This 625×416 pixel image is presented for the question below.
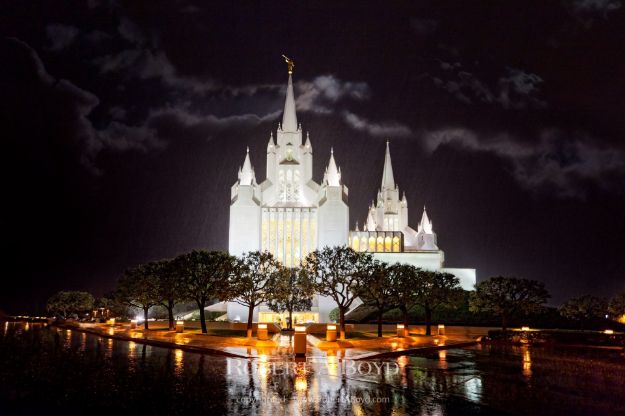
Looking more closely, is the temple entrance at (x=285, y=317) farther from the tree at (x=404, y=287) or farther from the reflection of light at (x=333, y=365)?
the reflection of light at (x=333, y=365)

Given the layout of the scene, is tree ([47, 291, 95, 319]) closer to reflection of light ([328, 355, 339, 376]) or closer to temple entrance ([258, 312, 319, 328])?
temple entrance ([258, 312, 319, 328])

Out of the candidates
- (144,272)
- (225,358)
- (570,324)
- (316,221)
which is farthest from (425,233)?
(225,358)

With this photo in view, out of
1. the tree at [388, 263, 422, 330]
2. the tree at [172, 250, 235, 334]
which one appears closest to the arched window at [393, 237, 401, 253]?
the tree at [388, 263, 422, 330]

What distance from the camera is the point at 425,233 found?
96375mm

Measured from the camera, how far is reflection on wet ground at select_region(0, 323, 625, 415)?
1234cm

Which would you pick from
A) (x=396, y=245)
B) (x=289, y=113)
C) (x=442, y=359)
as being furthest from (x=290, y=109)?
(x=442, y=359)

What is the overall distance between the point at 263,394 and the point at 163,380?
12.8 ft

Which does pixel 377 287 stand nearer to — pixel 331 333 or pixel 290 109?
pixel 331 333

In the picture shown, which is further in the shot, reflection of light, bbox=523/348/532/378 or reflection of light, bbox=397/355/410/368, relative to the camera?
reflection of light, bbox=397/355/410/368

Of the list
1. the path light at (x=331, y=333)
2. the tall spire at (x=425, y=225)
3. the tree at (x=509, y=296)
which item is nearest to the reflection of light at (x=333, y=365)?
the path light at (x=331, y=333)

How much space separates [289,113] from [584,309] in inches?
1935

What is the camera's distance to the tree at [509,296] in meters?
44.7

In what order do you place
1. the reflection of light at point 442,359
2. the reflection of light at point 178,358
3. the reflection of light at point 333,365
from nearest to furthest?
the reflection of light at point 333,365 → the reflection of light at point 178,358 → the reflection of light at point 442,359

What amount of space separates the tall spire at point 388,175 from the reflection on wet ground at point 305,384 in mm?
79154
